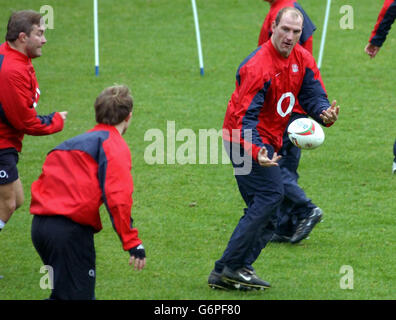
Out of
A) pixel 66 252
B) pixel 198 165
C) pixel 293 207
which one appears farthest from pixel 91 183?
pixel 198 165

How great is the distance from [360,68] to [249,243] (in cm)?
974

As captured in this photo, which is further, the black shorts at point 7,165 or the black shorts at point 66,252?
the black shorts at point 7,165

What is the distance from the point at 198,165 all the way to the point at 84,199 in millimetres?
5408

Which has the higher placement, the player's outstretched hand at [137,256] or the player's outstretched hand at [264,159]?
the player's outstretched hand at [264,159]

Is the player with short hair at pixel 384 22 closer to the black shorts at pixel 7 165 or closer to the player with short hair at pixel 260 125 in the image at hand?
the player with short hair at pixel 260 125

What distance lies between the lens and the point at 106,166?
521cm

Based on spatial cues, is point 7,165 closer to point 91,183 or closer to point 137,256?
point 91,183

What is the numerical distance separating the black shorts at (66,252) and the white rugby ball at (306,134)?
2225 millimetres

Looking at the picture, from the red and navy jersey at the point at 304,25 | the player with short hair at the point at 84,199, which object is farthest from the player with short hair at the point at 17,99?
the red and navy jersey at the point at 304,25

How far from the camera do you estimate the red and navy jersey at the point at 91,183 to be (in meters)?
5.18

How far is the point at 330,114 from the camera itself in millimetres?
6574

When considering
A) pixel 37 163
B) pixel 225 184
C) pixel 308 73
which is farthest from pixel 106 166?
pixel 37 163

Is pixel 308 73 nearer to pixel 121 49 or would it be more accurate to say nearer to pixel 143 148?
pixel 143 148

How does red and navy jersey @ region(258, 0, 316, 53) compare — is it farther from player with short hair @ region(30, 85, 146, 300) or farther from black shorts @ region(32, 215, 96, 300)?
black shorts @ region(32, 215, 96, 300)
